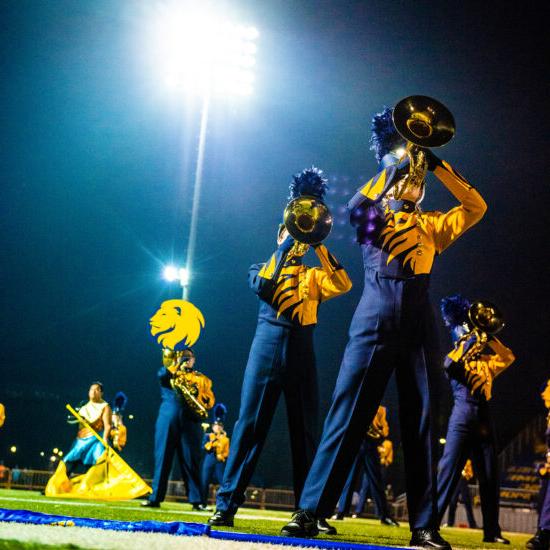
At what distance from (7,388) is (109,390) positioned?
3011mm

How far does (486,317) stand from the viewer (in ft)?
23.7

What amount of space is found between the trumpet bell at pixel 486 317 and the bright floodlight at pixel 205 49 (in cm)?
1258

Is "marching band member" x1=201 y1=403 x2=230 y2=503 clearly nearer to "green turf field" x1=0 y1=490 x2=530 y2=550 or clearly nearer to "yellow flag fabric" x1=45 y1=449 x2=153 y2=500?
"yellow flag fabric" x1=45 y1=449 x2=153 y2=500

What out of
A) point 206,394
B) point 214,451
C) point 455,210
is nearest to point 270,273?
point 455,210

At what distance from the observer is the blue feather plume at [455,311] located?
7781 mm

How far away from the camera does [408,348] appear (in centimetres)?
412

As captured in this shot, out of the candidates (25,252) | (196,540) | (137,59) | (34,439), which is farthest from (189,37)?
(196,540)

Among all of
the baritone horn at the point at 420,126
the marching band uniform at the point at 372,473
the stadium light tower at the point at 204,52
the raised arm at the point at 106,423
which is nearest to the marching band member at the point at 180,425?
the raised arm at the point at 106,423

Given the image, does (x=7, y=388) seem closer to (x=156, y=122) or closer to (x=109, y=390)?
(x=109, y=390)

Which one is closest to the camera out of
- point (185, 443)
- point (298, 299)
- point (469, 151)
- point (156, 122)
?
point (298, 299)

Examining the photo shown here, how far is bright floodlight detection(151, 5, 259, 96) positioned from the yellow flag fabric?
37.4 feet

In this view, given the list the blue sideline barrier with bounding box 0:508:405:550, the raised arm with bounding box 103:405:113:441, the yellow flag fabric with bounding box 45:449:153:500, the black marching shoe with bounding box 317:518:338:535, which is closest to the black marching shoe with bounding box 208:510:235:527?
the black marching shoe with bounding box 317:518:338:535

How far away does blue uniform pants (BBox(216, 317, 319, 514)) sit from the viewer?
5363mm

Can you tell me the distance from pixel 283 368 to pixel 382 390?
1.44 metres
